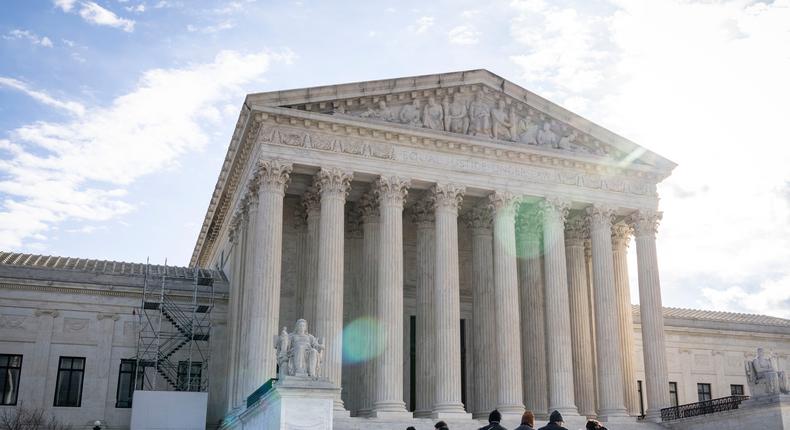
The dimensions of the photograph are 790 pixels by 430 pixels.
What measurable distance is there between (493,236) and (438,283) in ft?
15.1

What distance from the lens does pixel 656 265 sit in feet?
139

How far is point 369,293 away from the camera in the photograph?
39.1 metres

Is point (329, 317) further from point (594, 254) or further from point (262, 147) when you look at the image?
point (594, 254)

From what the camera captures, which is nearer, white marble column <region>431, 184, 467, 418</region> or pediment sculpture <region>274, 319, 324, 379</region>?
pediment sculpture <region>274, 319, 324, 379</region>

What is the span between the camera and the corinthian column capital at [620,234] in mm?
45188

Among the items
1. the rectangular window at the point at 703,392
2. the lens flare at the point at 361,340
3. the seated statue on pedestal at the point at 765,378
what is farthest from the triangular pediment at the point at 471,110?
the rectangular window at the point at 703,392

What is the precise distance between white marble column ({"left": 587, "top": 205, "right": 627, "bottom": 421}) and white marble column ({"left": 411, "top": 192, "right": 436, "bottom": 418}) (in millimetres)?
8126

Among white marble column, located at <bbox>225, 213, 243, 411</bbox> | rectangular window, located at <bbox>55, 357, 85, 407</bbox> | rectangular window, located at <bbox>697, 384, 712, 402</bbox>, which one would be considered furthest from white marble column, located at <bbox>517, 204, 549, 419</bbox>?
rectangular window, located at <bbox>55, 357, 85, 407</bbox>

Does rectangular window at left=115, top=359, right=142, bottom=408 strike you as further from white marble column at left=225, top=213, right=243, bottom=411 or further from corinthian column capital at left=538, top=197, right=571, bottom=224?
corinthian column capital at left=538, top=197, right=571, bottom=224

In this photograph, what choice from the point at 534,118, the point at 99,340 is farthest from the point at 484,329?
the point at 99,340

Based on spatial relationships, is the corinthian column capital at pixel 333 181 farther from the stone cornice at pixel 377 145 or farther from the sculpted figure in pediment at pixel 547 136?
the sculpted figure in pediment at pixel 547 136

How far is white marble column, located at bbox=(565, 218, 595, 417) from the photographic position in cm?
4234

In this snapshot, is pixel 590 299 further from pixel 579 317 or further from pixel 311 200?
pixel 311 200

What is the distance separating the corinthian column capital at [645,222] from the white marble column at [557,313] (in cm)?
415
